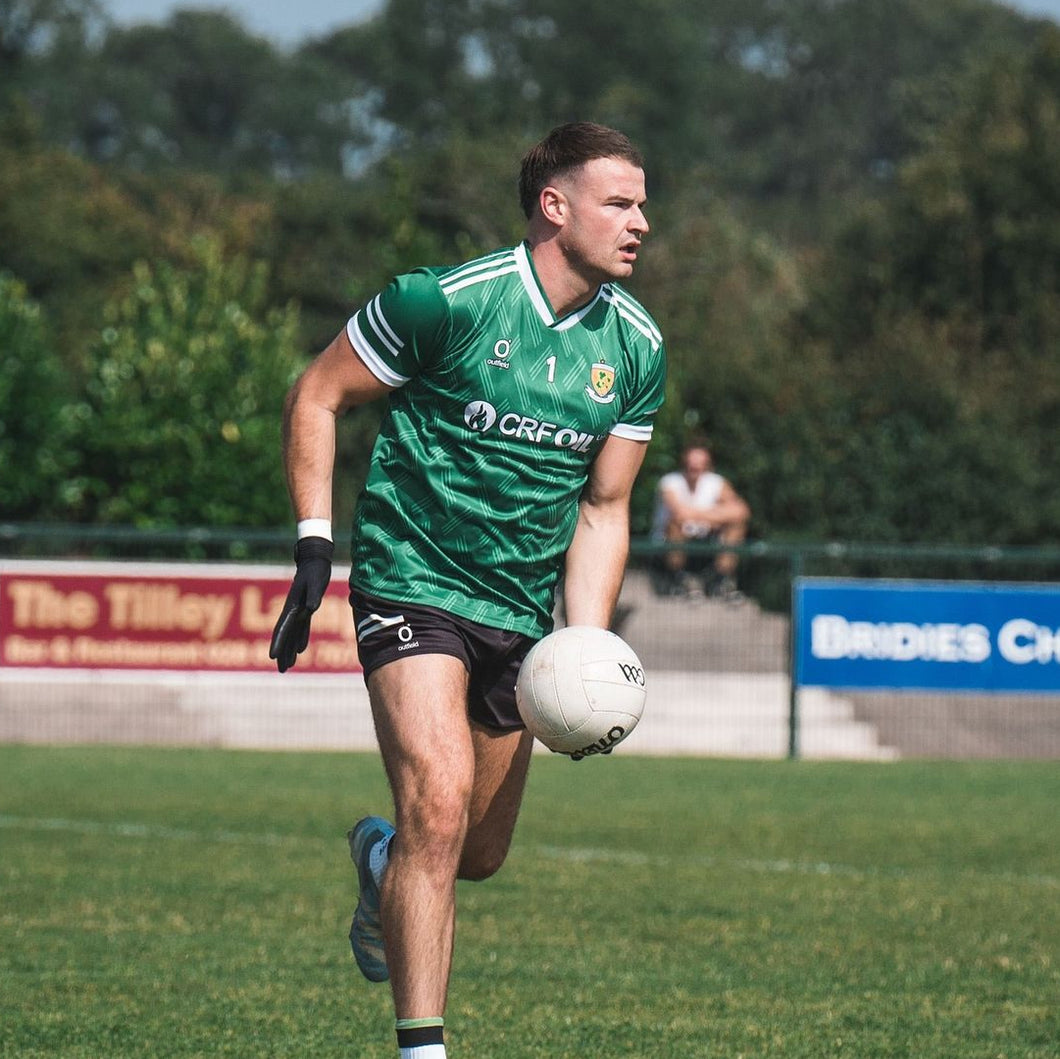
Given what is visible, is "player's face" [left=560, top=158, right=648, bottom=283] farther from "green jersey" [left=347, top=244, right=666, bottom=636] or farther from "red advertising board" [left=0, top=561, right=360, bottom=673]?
"red advertising board" [left=0, top=561, right=360, bottom=673]

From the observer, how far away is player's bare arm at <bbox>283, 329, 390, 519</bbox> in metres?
5.57

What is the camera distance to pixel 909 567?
19.8 meters

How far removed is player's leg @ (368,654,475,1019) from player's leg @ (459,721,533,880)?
429mm

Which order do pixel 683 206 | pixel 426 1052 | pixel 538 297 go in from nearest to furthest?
pixel 426 1052, pixel 538 297, pixel 683 206

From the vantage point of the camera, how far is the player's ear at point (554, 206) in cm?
576

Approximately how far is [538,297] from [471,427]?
16.1 inches

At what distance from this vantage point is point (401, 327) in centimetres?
551

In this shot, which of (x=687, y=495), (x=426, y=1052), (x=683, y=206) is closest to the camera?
(x=426, y=1052)

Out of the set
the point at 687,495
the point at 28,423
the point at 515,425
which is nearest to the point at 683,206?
the point at 28,423

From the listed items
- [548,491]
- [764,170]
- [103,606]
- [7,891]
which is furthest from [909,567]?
[764,170]

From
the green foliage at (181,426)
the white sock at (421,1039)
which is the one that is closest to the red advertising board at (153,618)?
the green foliage at (181,426)

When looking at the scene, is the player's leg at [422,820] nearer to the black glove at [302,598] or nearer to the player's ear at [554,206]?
the black glove at [302,598]

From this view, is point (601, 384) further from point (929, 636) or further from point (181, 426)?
point (181, 426)

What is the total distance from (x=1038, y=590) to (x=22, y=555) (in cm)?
888
